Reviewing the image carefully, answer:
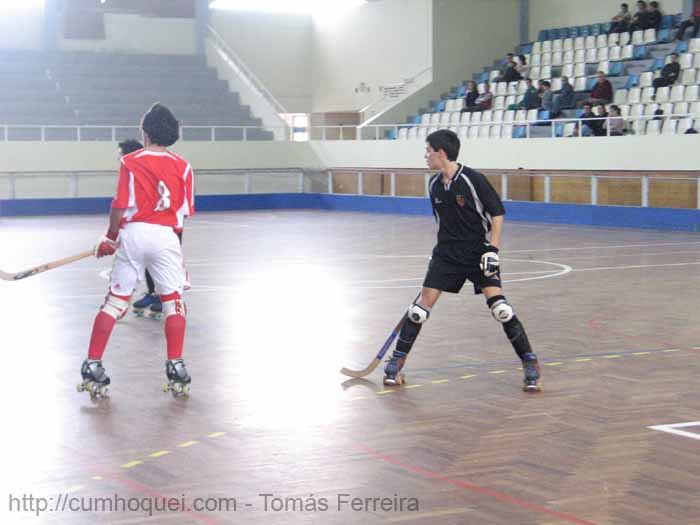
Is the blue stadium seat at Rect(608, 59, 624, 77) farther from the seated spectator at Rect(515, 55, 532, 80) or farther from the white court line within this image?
the white court line

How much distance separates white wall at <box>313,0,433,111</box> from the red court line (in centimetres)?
3205

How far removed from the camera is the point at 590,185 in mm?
28344

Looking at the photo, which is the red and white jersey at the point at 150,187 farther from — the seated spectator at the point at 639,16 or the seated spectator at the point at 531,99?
the seated spectator at the point at 639,16

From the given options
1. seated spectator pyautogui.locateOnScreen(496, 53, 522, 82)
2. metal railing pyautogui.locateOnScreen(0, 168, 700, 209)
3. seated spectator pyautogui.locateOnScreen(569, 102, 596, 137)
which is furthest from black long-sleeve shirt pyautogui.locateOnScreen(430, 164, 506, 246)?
seated spectator pyautogui.locateOnScreen(496, 53, 522, 82)

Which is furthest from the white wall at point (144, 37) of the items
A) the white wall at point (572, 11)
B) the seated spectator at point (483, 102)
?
the seated spectator at point (483, 102)

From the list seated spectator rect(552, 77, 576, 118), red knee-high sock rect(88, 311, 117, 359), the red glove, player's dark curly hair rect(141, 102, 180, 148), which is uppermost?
seated spectator rect(552, 77, 576, 118)

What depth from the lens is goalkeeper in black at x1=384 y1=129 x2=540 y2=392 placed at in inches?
328

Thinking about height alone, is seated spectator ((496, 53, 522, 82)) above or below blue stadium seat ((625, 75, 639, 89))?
above

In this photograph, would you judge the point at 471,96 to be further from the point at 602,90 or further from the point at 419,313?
the point at 419,313

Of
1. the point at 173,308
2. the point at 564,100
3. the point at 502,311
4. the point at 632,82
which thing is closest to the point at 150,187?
the point at 173,308

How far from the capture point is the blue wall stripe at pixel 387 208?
2617 cm

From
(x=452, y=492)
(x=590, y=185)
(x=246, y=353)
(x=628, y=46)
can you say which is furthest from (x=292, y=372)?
(x=628, y=46)

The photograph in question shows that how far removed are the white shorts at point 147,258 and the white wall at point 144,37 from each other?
3374 centimetres

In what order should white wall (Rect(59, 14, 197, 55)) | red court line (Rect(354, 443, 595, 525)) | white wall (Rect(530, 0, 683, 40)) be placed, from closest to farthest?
red court line (Rect(354, 443, 595, 525)), white wall (Rect(530, 0, 683, 40)), white wall (Rect(59, 14, 197, 55))
